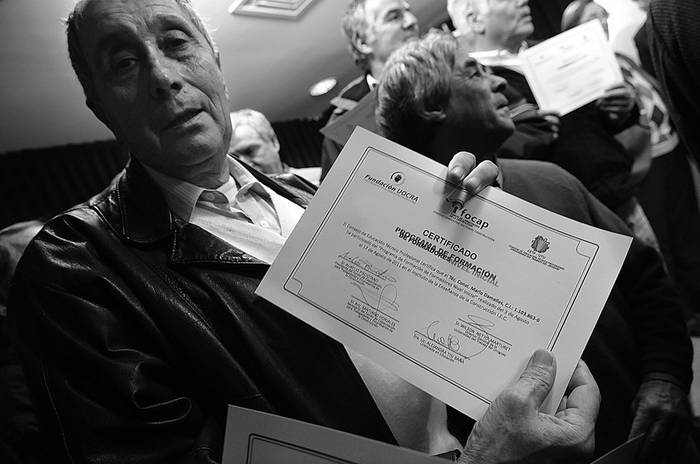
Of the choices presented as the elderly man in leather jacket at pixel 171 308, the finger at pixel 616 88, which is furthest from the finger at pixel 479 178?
the finger at pixel 616 88

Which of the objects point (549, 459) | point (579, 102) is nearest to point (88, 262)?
point (549, 459)

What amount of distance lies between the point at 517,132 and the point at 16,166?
1947 mm

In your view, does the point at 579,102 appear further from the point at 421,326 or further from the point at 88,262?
the point at 88,262

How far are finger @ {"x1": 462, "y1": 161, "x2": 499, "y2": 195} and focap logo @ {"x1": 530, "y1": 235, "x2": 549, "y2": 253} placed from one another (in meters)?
0.11

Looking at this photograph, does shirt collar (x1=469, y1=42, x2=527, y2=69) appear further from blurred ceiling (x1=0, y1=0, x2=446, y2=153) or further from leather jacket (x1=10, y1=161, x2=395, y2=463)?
leather jacket (x1=10, y1=161, x2=395, y2=463)

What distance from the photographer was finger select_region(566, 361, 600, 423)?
778mm

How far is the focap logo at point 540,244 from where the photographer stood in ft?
2.57

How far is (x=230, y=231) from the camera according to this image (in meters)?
1.00

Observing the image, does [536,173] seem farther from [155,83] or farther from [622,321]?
[155,83]

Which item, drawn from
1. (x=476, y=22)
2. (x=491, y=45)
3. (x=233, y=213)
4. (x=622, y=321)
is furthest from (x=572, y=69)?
(x=233, y=213)

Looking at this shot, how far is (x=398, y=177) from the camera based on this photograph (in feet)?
2.73

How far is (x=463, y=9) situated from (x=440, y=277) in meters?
2.08

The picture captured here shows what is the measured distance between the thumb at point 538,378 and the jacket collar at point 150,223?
450 millimetres
